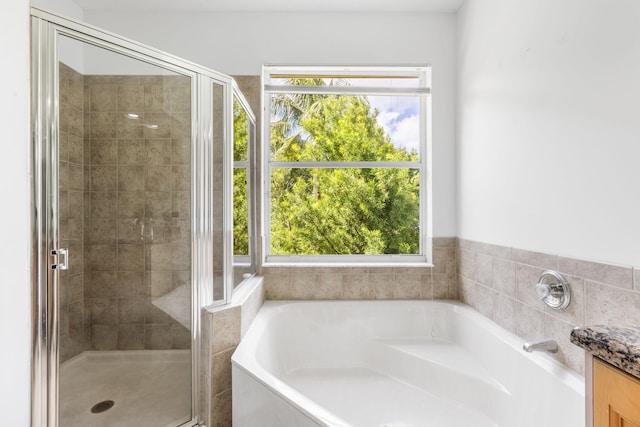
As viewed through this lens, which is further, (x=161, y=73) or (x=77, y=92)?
(x=161, y=73)

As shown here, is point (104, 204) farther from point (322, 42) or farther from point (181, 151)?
point (322, 42)

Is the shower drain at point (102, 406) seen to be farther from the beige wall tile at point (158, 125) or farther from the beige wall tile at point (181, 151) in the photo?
the beige wall tile at point (158, 125)

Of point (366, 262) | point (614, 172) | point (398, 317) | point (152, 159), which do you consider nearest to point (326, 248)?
point (366, 262)

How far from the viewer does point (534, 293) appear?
146cm

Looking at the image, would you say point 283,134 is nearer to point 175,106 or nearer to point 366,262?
point 175,106

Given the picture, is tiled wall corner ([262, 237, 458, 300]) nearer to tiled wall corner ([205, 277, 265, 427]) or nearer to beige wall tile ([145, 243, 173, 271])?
tiled wall corner ([205, 277, 265, 427])

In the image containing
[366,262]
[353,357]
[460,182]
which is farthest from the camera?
[366,262]

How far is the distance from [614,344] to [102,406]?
74.7 inches

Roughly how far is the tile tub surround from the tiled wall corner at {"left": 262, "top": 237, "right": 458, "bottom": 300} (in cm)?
14

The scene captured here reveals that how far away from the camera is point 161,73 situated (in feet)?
5.04

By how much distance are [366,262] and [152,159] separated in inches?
62.5

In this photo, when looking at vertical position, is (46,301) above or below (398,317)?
above

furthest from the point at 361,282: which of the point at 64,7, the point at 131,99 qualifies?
the point at 64,7

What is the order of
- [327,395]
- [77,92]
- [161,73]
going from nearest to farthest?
[77,92] → [161,73] → [327,395]
